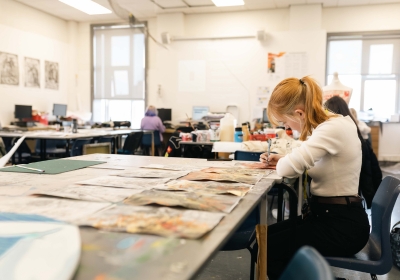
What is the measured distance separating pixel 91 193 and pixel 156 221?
0.37m

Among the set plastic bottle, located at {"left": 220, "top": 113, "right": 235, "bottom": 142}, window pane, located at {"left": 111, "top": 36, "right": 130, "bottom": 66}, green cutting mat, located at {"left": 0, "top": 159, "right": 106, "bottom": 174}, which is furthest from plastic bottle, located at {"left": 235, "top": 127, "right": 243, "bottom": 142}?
window pane, located at {"left": 111, "top": 36, "right": 130, "bottom": 66}

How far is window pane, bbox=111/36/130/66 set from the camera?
831cm

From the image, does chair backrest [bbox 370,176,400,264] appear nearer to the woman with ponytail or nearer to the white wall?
the woman with ponytail

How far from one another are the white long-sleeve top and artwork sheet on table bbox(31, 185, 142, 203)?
0.62 metres

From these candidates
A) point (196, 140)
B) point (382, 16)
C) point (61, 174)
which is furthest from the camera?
point (382, 16)

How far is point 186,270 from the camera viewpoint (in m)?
0.59

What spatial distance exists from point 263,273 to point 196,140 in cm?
242

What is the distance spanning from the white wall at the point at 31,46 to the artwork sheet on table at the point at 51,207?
21.7 ft

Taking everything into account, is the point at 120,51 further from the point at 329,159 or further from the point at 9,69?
the point at 329,159

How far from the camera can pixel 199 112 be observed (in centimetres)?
769

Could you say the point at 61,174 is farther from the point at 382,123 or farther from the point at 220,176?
the point at 382,123

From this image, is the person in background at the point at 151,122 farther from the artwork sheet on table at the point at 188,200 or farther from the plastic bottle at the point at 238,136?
the artwork sheet on table at the point at 188,200

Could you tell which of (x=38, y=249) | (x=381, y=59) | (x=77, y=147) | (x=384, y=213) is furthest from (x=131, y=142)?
(x=38, y=249)

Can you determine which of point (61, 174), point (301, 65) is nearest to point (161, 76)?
point (301, 65)
